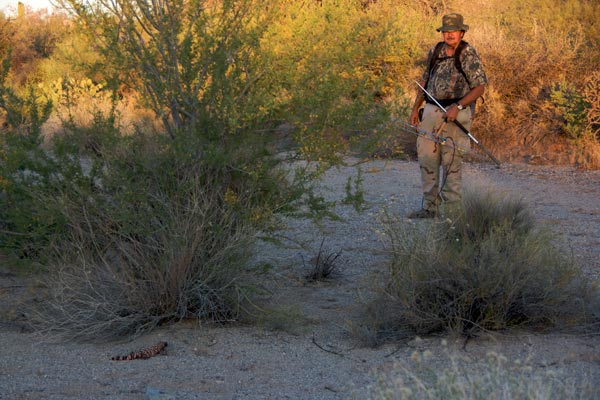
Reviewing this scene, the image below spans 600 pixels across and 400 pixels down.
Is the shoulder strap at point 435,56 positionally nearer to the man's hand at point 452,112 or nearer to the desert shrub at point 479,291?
the man's hand at point 452,112

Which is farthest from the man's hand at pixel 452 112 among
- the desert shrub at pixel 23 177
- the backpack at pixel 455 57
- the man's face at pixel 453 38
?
the desert shrub at pixel 23 177

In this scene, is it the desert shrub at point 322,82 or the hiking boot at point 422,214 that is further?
the hiking boot at point 422,214

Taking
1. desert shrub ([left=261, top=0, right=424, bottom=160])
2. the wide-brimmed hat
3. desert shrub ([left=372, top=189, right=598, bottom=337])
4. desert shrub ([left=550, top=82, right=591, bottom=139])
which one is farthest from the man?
desert shrub ([left=550, top=82, right=591, bottom=139])

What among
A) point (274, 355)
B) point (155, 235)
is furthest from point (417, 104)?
point (274, 355)

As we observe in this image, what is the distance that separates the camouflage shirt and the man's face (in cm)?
9

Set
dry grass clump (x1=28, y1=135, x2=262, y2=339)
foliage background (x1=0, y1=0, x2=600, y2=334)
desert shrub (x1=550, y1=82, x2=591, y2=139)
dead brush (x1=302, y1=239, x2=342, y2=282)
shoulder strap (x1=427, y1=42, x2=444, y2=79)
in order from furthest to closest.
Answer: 1. desert shrub (x1=550, y1=82, x2=591, y2=139)
2. shoulder strap (x1=427, y1=42, x2=444, y2=79)
3. dead brush (x1=302, y1=239, x2=342, y2=282)
4. foliage background (x1=0, y1=0, x2=600, y2=334)
5. dry grass clump (x1=28, y1=135, x2=262, y2=339)

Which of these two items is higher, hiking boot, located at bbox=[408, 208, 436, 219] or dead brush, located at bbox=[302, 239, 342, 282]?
hiking boot, located at bbox=[408, 208, 436, 219]

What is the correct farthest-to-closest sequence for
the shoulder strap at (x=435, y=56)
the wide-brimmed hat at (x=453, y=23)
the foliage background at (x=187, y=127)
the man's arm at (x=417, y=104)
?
1. the man's arm at (x=417, y=104)
2. the shoulder strap at (x=435, y=56)
3. the wide-brimmed hat at (x=453, y=23)
4. the foliage background at (x=187, y=127)

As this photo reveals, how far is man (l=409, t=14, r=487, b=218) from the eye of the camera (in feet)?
25.2

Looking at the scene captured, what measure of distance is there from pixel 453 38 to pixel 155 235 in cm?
366

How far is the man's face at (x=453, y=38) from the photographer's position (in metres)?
7.71

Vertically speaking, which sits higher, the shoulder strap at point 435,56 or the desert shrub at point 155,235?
the shoulder strap at point 435,56

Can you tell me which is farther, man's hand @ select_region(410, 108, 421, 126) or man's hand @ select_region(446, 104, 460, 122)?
man's hand @ select_region(410, 108, 421, 126)

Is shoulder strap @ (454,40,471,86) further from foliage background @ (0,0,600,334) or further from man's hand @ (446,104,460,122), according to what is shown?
foliage background @ (0,0,600,334)
